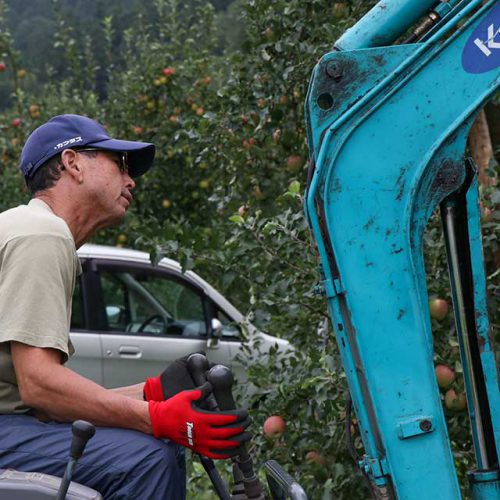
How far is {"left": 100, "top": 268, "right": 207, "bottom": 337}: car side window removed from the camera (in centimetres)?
797

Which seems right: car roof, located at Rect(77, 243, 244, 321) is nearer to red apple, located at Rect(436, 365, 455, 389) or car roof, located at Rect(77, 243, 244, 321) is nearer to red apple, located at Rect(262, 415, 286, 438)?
red apple, located at Rect(262, 415, 286, 438)

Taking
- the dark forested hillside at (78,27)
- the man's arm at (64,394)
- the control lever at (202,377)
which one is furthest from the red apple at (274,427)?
the dark forested hillside at (78,27)

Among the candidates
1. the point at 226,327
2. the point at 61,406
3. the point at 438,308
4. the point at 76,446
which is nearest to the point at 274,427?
the point at 438,308

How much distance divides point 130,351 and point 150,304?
425 mm

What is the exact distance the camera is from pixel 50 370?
2684 millimetres

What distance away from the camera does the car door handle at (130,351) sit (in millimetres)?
7844

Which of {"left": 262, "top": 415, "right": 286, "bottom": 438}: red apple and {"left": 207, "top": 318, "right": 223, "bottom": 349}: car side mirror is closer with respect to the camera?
{"left": 262, "top": 415, "right": 286, "bottom": 438}: red apple

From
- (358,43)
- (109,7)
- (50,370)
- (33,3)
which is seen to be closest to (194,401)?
(50,370)

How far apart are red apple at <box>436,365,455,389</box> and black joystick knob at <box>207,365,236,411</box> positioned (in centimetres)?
136

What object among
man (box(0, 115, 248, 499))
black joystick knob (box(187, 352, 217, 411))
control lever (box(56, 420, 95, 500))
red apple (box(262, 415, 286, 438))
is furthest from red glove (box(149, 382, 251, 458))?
red apple (box(262, 415, 286, 438))

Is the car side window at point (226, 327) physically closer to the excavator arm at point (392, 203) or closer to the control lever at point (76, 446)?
the excavator arm at point (392, 203)

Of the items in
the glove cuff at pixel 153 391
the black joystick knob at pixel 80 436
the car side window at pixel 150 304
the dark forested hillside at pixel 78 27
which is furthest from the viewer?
the dark forested hillside at pixel 78 27

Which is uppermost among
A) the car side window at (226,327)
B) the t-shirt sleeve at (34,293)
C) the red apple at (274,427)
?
Answer: the t-shirt sleeve at (34,293)

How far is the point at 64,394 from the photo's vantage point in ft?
8.86
